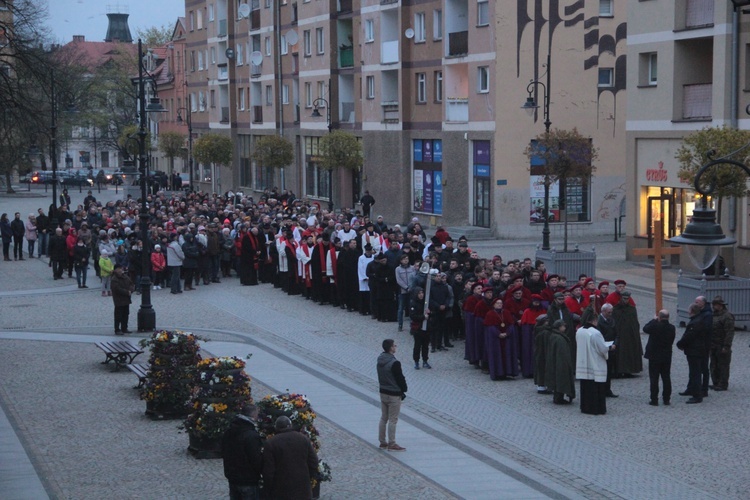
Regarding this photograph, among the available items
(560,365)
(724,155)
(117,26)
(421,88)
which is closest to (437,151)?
(421,88)

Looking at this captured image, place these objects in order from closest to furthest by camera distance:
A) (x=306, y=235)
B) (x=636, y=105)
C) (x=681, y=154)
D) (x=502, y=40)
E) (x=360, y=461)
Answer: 1. (x=360, y=461)
2. (x=681, y=154)
3. (x=306, y=235)
4. (x=636, y=105)
5. (x=502, y=40)

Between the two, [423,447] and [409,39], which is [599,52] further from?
[423,447]

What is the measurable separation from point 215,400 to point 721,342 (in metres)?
8.17

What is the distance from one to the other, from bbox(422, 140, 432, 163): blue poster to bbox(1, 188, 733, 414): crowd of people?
912 centimetres

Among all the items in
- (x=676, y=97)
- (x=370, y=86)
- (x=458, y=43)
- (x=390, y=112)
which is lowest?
(x=676, y=97)

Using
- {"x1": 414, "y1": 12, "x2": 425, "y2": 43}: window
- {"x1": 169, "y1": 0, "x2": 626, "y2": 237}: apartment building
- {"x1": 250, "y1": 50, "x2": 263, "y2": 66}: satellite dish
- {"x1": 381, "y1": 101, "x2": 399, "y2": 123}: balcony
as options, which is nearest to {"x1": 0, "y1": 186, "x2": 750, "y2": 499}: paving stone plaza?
{"x1": 169, "y1": 0, "x2": 626, "y2": 237}: apartment building

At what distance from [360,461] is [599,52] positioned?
33.4 m

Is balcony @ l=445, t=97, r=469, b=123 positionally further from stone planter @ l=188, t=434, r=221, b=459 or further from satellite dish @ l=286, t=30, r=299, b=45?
stone planter @ l=188, t=434, r=221, b=459

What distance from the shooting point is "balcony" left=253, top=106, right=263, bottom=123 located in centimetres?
6994

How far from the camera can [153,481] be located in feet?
44.7

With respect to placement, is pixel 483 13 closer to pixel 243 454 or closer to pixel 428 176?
pixel 428 176

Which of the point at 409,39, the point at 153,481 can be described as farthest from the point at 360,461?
the point at 409,39

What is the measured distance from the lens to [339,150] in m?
50.2

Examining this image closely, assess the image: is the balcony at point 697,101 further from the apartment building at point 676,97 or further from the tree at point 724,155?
the tree at point 724,155
